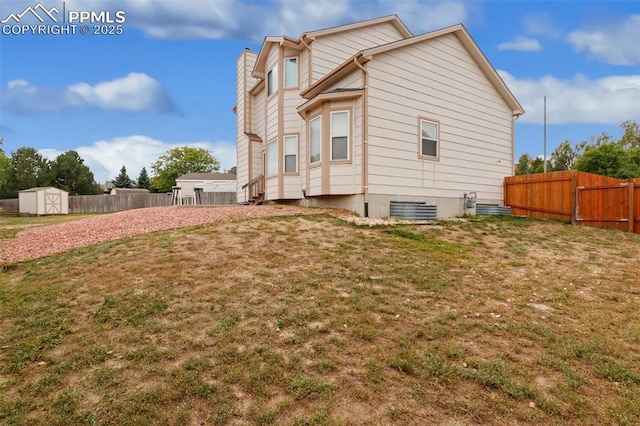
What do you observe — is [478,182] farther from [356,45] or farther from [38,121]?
[38,121]

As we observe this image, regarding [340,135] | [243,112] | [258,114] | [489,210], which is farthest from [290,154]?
[489,210]

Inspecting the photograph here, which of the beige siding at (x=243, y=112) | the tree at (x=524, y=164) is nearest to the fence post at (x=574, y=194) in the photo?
the beige siding at (x=243, y=112)

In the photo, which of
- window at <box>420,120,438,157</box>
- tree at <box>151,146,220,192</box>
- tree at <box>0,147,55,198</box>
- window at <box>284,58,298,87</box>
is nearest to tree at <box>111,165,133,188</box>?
tree at <box>151,146,220,192</box>

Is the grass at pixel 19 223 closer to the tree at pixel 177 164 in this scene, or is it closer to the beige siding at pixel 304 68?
the beige siding at pixel 304 68

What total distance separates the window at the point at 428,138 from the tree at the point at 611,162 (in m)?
22.9

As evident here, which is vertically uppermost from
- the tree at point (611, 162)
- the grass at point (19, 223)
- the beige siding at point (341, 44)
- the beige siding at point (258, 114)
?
the beige siding at point (341, 44)

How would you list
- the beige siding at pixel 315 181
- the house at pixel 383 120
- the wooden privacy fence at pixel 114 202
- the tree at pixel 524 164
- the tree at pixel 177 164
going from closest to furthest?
1. the house at pixel 383 120
2. the beige siding at pixel 315 181
3. the wooden privacy fence at pixel 114 202
4. the tree at pixel 524 164
5. the tree at pixel 177 164

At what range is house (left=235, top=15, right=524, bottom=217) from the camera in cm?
1107

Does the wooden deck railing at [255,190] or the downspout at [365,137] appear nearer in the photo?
the downspout at [365,137]

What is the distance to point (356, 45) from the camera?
14.6 metres

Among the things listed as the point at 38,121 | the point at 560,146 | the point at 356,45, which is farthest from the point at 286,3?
the point at 560,146

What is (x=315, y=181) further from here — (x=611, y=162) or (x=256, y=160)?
(x=611, y=162)

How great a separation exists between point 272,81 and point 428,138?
7154mm

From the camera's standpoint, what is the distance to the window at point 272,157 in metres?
14.6
